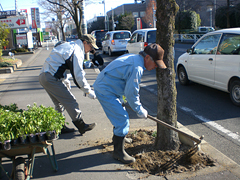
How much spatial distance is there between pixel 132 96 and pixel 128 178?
3.49 ft

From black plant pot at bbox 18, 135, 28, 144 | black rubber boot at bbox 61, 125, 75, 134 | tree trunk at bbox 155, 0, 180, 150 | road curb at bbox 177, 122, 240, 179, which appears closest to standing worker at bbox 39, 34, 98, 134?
black rubber boot at bbox 61, 125, 75, 134

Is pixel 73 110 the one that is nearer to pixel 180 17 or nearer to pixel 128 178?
pixel 128 178

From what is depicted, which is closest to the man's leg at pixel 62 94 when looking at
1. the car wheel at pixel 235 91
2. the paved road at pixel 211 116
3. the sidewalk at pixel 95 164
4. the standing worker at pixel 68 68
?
the standing worker at pixel 68 68

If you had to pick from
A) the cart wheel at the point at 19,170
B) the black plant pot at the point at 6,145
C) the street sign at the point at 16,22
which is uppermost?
the street sign at the point at 16,22

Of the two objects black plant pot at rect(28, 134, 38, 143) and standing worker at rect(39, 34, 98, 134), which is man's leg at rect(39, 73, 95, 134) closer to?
standing worker at rect(39, 34, 98, 134)

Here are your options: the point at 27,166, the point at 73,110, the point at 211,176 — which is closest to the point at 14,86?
the point at 73,110

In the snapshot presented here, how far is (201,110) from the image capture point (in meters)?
5.97

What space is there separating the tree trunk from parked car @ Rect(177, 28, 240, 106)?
2968 mm

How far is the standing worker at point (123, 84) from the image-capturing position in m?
3.07

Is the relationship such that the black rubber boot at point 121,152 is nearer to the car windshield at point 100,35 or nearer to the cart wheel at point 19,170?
the cart wheel at point 19,170

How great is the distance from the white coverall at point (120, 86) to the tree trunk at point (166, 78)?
0.52 meters

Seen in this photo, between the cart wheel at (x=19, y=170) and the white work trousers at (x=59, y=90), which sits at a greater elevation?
the white work trousers at (x=59, y=90)

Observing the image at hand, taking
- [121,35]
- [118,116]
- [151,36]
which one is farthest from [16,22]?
[118,116]

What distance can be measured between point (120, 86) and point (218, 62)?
4.02 meters
